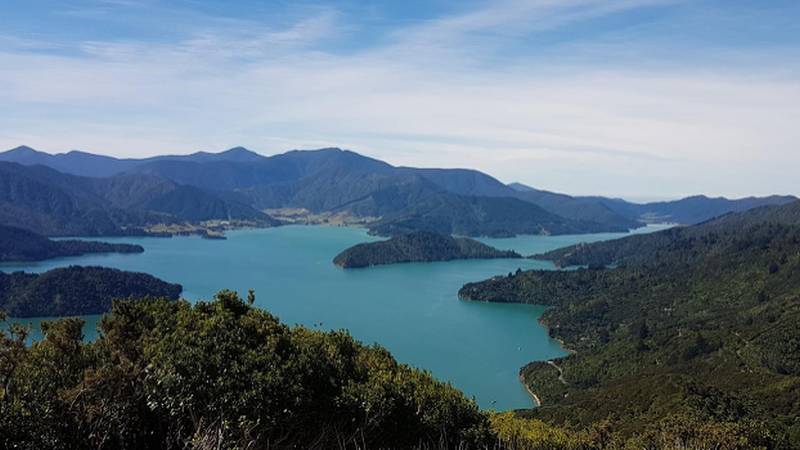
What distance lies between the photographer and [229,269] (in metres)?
108

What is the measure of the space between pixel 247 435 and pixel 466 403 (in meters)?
5.47

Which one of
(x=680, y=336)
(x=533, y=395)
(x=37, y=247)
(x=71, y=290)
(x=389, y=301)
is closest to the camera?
(x=533, y=395)

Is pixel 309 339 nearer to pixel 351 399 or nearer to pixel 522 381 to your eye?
pixel 351 399

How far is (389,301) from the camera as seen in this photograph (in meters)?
84.9

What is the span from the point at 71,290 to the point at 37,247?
173ft

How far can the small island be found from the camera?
415 feet

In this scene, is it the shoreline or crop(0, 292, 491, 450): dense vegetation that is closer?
crop(0, 292, 491, 450): dense vegetation

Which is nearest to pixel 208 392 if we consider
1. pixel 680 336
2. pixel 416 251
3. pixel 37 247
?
pixel 680 336

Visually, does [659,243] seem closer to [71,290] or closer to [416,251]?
[416,251]

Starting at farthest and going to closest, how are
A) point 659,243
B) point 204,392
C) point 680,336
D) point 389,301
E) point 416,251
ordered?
point 416,251
point 659,243
point 389,301
point 680,336
point 204,392

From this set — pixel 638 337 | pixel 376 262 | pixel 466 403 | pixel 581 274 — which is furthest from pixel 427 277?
pixel 466 403

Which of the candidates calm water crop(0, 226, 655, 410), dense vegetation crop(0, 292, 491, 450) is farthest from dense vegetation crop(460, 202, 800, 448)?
dense vegetation crop(0, 292, 491, 450)

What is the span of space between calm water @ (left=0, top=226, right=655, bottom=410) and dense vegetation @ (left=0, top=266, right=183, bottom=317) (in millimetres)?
4458

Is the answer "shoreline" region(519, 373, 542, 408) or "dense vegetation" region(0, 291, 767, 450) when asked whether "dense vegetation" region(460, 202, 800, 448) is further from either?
"dense vegetation" region(0, 291, 767, 450)
